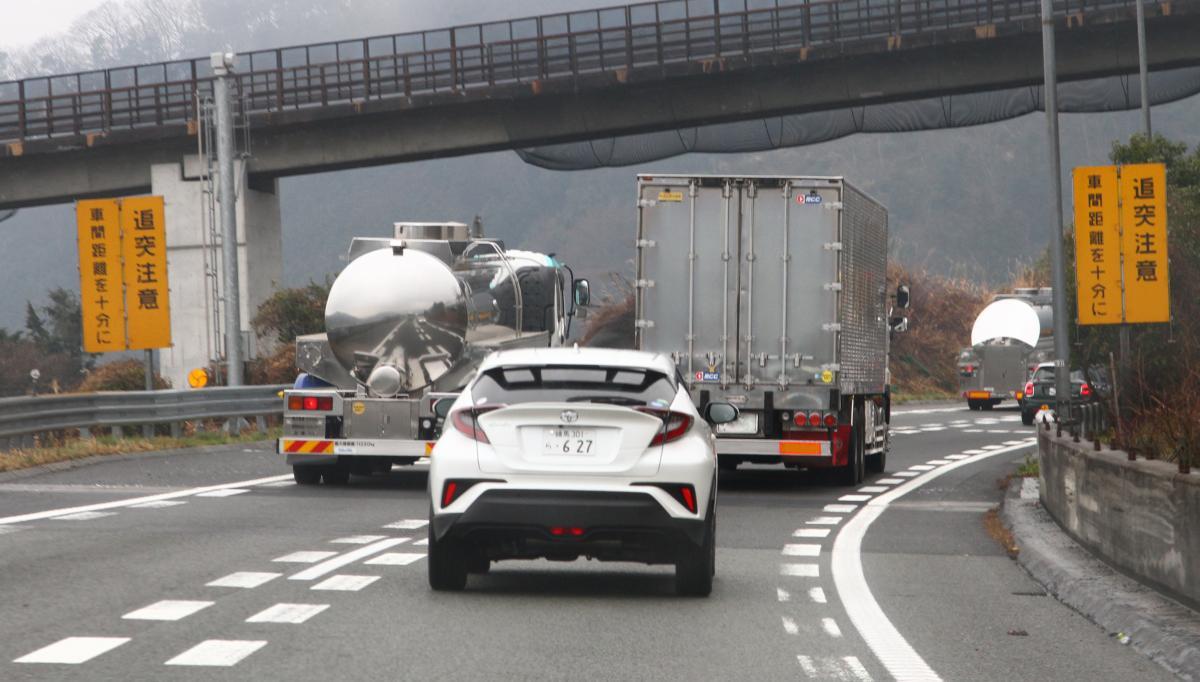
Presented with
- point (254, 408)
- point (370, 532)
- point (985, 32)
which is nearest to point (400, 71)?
point (985, 32)

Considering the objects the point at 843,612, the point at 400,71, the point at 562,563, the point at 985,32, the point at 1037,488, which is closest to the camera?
the point at 843,612

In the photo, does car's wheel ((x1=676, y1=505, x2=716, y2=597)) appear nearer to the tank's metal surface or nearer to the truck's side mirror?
the tank's metal surface

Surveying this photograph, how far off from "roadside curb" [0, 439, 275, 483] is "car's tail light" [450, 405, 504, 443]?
12.6 meters

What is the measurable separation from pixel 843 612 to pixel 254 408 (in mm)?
22801

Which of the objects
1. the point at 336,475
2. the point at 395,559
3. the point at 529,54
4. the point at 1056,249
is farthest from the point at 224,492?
the point at 529,54

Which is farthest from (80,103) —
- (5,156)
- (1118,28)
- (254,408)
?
(1118,28)

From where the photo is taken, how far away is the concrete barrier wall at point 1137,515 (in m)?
10.8

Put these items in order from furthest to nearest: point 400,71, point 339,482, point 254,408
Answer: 1. point 400,71
2. point 254,408
3. point 339,482

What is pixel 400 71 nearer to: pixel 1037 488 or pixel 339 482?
pixel 339 482

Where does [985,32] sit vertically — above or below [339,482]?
above

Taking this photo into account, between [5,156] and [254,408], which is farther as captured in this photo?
[5,156]

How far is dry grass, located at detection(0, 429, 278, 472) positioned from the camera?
2489cm

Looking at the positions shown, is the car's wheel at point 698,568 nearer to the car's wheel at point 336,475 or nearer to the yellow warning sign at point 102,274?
the car's wheel at point 336,475

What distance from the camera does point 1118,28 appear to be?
146ft
